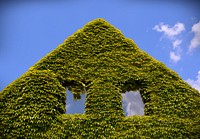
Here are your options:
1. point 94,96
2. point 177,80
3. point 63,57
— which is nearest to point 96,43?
point 63,57

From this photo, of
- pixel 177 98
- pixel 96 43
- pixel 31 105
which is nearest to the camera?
pixel 31 105

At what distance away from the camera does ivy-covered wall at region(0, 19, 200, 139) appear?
1309 cm

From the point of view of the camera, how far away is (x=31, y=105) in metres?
13.3

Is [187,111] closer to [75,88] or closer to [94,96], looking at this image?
[94,96]

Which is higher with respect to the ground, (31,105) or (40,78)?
(40,78)

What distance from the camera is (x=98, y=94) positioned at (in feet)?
45.5

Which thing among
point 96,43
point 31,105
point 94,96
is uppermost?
point 96,43

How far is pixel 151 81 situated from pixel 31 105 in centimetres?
516

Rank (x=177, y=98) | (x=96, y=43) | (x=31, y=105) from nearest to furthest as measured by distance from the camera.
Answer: (x=31, y=105) < (x=177, y=98) < (x=96, y=43)

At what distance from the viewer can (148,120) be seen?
13539mm

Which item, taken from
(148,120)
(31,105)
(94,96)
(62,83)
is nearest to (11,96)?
(31,105)

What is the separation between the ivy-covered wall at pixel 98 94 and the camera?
13.1 m

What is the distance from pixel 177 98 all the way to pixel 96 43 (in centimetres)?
437

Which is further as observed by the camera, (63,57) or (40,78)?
(63,57)
